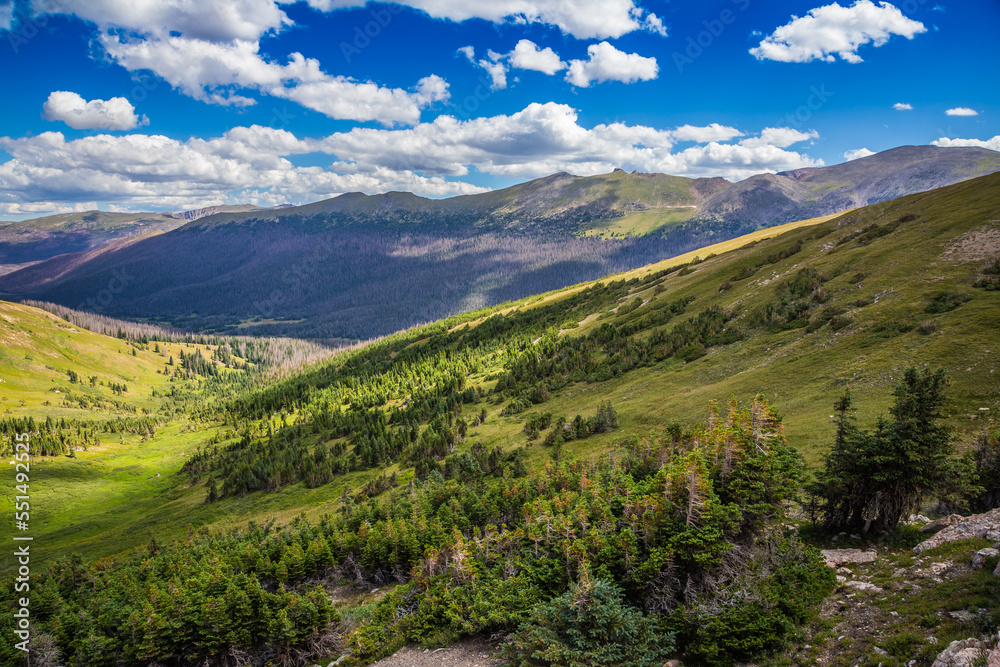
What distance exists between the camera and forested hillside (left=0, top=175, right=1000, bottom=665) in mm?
22891

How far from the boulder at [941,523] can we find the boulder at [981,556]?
205 inches

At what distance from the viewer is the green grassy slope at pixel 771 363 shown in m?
39.5

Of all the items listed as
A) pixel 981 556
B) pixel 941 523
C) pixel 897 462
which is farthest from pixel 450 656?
pixel 941 523

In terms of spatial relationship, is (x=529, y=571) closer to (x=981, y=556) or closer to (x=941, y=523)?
(x=981, y=556)

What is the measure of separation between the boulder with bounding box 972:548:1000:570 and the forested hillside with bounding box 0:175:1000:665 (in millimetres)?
5170

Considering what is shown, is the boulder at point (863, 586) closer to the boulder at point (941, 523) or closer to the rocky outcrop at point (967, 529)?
the rocky outcrop at point (967, 529)

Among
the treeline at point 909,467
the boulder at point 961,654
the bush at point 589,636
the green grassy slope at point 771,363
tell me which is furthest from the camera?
the green grassy slope at point 771,363

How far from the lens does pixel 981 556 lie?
17.7 meters

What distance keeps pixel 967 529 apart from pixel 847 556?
5098mm

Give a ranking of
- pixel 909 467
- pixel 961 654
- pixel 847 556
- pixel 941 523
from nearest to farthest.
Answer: pixel 961 654, pixel 909 467, pixel 941 523, pixel 847 556

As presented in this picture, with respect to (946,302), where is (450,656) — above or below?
below

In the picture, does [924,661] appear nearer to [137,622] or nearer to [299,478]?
[137,622]

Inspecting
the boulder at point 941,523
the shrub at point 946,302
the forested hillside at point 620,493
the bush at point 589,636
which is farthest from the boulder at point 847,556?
the shrub at point 946,302

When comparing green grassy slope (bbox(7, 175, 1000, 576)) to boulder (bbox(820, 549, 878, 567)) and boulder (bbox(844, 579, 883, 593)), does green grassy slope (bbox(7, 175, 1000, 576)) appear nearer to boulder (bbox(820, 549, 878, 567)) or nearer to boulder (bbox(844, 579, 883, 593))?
boulder (bbox(820, 549, 878, 567))
